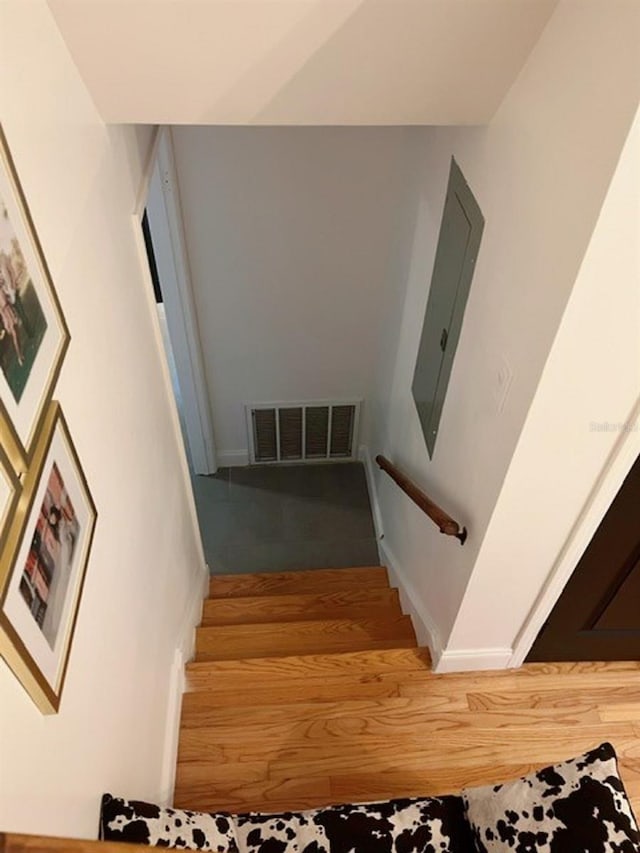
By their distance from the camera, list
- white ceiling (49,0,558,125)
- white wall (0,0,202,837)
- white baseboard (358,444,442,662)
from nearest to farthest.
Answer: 1. white wall (0,0,202,837)
2. white ceiling (49,0,558,125)
3. white baseboard (358,444,442,662)

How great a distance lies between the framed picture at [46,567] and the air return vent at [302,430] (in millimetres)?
3158

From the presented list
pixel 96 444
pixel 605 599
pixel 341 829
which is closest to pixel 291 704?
pixel 341 829

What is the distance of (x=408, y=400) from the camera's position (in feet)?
10.8

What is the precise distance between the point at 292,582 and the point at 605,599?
1797mm

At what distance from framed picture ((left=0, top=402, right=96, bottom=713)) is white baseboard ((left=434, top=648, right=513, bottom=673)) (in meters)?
1.64

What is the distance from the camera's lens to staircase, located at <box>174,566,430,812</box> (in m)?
2.28

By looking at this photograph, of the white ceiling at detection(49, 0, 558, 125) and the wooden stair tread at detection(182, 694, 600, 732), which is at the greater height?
the white ceiling at detection(49, 0, 558, 125)

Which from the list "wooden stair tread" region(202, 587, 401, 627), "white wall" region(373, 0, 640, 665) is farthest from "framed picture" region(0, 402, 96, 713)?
"wooden stair tread" region(202, 587, 401, 627)

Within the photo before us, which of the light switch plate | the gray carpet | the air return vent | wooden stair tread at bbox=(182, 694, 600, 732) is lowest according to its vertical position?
wooden stair tread at bbox=(182, 694, 600, 732)

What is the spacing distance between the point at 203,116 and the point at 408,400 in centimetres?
186

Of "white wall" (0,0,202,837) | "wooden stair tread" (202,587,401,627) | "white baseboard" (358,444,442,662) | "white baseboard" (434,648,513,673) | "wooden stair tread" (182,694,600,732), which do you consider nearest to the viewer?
"white wall" (0,0,202,837)

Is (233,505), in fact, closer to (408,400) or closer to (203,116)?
(408,400)

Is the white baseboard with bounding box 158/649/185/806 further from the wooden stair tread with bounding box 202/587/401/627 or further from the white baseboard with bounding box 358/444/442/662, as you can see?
the white baseboard with bounding box 358/444/442/662

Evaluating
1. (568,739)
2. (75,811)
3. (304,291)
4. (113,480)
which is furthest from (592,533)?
(304,291)
